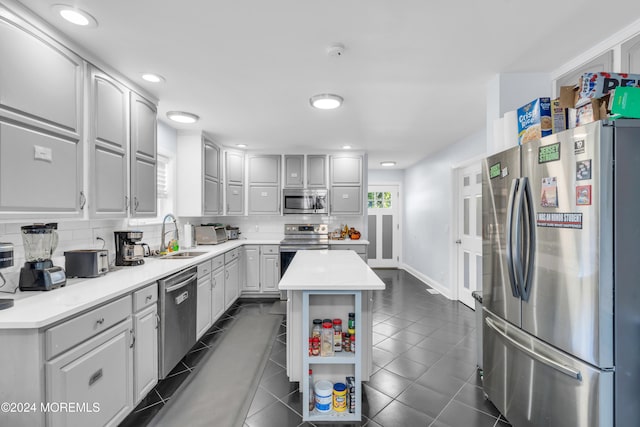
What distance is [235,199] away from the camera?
503cm

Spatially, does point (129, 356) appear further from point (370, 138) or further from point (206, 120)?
point (370, 138)

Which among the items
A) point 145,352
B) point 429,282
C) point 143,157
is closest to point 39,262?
point 145,352

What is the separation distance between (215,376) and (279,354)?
62 centimetres

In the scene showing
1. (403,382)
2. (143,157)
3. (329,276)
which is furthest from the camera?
(143,157)

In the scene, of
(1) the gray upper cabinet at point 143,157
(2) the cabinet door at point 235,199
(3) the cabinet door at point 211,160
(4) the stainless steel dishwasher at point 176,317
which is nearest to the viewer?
(4) the stainless steel dishwasher at point 176,317

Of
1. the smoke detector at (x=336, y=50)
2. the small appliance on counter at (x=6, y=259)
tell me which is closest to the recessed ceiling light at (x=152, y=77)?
the smoke detector at (x=336, y=50)

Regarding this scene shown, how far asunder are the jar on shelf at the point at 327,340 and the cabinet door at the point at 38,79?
2.04 m

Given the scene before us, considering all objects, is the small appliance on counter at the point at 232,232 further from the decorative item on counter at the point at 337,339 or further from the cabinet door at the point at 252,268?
the decorative item on counter at the point at 337,339

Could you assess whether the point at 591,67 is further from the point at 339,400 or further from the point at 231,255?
the point at 231,255

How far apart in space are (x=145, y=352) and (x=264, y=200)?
3.31m

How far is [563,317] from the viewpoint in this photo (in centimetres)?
145

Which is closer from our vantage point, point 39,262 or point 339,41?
point 39,262

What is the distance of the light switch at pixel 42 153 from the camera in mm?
1614

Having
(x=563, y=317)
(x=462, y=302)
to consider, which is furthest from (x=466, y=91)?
(x=462, y=302)
